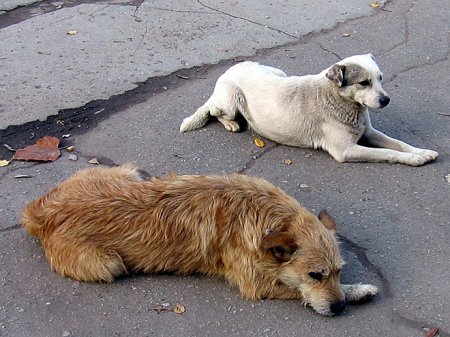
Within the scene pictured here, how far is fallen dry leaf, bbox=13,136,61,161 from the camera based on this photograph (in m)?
6.09

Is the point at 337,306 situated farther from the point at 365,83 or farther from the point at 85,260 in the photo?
the point at 365,83

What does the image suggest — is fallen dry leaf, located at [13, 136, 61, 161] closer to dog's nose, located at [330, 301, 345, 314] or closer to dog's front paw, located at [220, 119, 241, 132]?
dog's front paw, located at [220, 119, 241, 132]

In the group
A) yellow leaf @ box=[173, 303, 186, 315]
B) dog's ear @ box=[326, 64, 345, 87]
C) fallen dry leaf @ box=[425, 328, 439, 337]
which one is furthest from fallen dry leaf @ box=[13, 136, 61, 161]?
fallen dry leaf @ box=[425, 328, 439, 337]

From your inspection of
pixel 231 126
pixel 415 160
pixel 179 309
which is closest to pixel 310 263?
pixel 179 309

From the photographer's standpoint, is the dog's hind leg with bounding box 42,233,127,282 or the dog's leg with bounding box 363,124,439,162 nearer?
the dog's hind leg with bounding box 42,233,127,282

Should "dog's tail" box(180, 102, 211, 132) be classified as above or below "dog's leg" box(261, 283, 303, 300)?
below

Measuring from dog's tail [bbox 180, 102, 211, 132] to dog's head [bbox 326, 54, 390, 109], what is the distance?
1.13 m

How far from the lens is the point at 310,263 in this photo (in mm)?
4391

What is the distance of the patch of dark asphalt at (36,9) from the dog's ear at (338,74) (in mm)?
3650

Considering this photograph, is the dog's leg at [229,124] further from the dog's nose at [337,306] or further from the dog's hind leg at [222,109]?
the dog's nose at [337,306]

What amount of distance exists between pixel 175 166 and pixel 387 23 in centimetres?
396

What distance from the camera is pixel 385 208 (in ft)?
17.9

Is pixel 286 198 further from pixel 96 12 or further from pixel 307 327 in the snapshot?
pixel 96 12

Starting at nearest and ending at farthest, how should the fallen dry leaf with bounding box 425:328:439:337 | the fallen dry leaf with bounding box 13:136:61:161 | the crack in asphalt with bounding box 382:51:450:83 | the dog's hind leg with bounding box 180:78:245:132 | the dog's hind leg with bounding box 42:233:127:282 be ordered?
the fallen dry leaf with bounding box 425:328:439:337 < the dog's hind leg with bounding box 42:233:127:282 < the fallen dry leaf with bounding box 13:136:61:161 < the dog's hind leg with bounding box 180:78:245:132 < the crack in asphalt with bounding box 382:51:450:83
